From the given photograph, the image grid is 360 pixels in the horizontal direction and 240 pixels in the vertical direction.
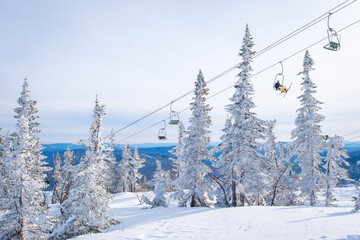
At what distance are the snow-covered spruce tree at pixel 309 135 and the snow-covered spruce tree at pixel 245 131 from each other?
8898 mm

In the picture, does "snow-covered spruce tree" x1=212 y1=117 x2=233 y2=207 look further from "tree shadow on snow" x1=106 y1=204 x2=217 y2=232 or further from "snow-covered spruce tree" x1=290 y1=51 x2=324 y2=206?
"snow-covered spruce tree" x1=290 y1=51 x2=324 y2=206

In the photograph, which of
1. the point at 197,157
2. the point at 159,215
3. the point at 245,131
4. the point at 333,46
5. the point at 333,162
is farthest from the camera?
Result: the point at 333,162

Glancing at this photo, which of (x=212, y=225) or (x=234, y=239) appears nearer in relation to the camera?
(x=234, y=239)

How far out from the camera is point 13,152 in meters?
13.7

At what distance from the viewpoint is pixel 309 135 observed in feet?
87.2

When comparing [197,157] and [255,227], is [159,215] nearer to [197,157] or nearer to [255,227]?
[197,157]

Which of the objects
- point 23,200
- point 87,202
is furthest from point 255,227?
point 23,200

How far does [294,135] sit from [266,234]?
2043 cm

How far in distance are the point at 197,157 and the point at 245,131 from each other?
223 inches

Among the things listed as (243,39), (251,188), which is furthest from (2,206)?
(243,39)

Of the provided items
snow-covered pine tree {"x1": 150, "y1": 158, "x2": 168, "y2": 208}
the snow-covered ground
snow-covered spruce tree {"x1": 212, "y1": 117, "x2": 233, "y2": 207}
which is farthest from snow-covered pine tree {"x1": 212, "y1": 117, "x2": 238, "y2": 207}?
snow-covered pine tree {"x1": 150, "y1": 158, "x2": 168, "y2": 208}

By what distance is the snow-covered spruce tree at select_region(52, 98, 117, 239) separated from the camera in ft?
45.6

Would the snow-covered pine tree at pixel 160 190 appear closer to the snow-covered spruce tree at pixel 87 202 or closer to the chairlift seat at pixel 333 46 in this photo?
the snow-covered spruce tree at pixel 87 202

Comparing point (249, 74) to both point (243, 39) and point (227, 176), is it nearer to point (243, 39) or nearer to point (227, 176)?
point (243, 39)
